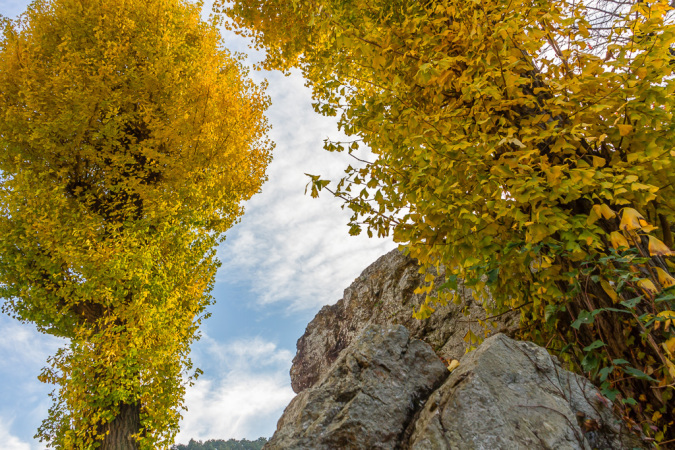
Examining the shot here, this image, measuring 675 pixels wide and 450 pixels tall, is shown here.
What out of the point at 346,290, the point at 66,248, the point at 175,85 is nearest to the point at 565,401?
the point at 346,290

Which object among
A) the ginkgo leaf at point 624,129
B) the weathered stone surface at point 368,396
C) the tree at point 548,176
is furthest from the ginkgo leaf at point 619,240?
the weathered stone surface at point 368,396

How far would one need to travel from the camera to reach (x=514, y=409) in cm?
225

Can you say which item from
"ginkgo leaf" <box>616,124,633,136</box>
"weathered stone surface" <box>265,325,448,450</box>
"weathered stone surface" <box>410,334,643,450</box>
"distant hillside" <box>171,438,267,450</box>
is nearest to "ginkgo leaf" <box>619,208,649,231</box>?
"ginkgo leaf" <box>616,124,633,136</box>

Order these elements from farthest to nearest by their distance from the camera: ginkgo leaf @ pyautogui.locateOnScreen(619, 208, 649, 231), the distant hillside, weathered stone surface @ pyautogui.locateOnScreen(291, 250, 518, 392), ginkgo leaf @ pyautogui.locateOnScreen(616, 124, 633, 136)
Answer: the distant hillside
weathered stone surface @ pyautogui.locateOnScreen(291, 250, 518, 392)
ginkgo leaf @ pyautogui.locateOnScreen(616, 124, 633, 136)
ginkgo leaf @ pyautogui.locateOnScreen(619, 208, 649, 231)

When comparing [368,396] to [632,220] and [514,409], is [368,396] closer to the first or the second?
[514,409]

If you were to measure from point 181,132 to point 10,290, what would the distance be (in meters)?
4.60

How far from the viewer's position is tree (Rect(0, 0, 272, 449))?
6559 mm

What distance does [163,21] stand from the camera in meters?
9.78

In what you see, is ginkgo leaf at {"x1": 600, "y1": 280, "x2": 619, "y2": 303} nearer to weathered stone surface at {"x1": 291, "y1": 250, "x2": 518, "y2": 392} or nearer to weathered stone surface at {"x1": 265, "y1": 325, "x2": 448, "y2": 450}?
weathered stone surface at {"x1": 265, "y1": 325, "x2": 448, "y2": 450}

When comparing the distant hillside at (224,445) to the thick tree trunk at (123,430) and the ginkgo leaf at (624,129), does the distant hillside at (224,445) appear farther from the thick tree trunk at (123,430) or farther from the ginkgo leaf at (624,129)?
the ginkgo leaf at (624,129)

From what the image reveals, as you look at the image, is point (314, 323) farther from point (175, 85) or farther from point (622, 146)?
point (622, 146)

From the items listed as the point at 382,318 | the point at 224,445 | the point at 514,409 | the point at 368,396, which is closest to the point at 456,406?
the point at 514,409

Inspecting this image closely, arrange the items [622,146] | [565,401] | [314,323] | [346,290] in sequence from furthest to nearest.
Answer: [314,323] < [346,290] < [622,146] < [565,401]

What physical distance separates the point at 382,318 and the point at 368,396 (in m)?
4.22
